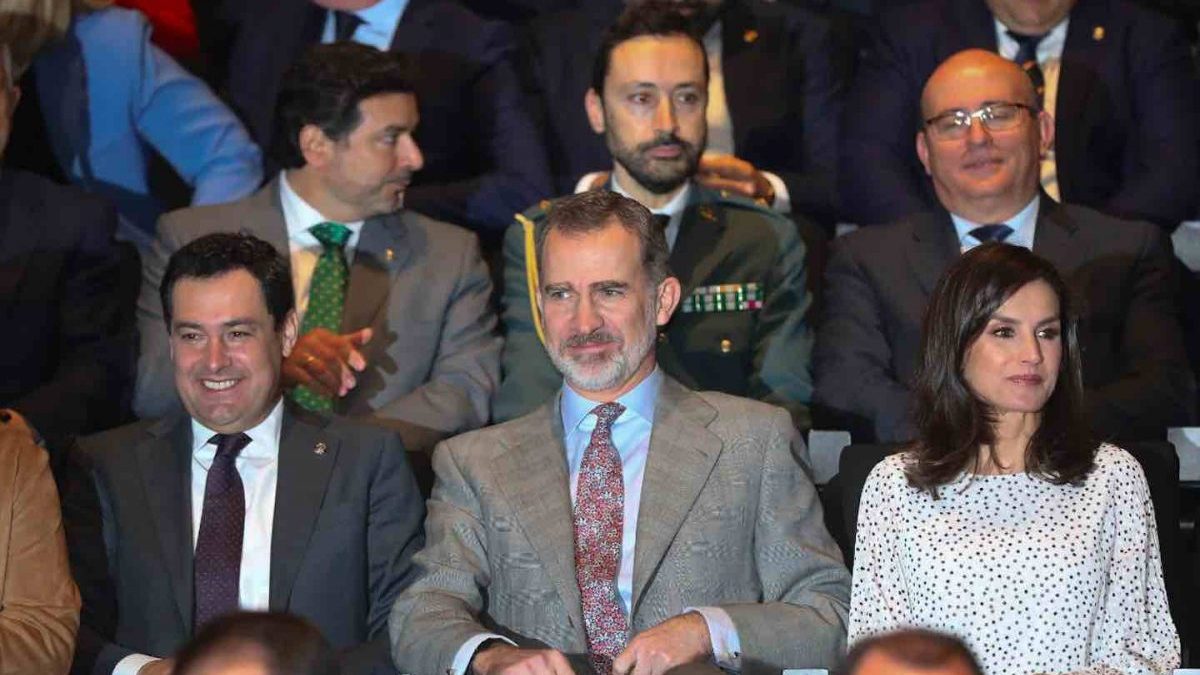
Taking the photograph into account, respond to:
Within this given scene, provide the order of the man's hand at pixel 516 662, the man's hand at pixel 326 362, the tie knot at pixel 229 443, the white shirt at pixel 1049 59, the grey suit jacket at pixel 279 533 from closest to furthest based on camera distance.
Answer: the man's hand at pixel 516 662 < the grey suit jacket at pixel 279 533 < the tie knot at pixel 229 443 < the man's hand at pixel 326 362 < the white shirt at pixel 1049 59

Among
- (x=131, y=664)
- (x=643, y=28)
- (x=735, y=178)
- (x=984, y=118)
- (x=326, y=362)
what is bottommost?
(x=131, y=664)

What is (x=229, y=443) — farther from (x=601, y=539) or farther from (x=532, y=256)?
(x=532, y=256)

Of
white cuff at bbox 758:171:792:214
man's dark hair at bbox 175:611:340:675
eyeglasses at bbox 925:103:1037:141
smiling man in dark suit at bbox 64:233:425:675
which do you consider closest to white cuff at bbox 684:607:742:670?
smiling man in dark suit at bbox 64:233:425:675

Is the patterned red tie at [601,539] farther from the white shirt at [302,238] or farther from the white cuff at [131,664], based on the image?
the white shirt at [302,238]

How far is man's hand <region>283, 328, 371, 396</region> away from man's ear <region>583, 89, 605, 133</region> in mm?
888

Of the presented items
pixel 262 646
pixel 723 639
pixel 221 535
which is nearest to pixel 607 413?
pixel 723 639

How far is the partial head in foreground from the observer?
140 inches

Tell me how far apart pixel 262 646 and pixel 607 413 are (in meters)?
1.22

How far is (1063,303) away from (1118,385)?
0.71m

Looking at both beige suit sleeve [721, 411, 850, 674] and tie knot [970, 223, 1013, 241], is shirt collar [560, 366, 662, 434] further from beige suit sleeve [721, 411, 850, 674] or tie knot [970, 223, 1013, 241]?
tie knot [970, 223, 1013, 241]

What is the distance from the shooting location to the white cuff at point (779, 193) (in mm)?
4906

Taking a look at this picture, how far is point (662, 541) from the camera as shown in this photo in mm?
3410

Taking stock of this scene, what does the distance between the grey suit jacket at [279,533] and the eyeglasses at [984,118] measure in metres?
1.43

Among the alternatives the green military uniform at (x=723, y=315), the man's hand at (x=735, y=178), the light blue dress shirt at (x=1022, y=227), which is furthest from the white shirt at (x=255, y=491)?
the light blue dress shirt at (x=1022, y=227)
